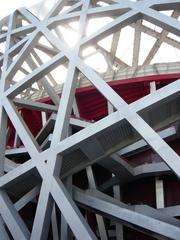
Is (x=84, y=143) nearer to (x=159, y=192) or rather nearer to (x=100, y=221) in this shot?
(x=159, y=192)

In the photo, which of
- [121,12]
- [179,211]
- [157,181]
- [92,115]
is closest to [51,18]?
[121,12]

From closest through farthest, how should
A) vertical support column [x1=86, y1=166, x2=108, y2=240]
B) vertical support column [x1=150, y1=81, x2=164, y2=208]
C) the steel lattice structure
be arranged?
the steel lattice structure < vertical support column [x1=150, y1=81, x2=164, y2=208] < vertical support column [x1=86, y1=166, x2=108, y2=240]

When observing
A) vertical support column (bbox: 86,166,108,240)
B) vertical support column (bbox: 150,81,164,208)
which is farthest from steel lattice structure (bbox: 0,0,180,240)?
vertical support column (bbox: 150,81,164,208)

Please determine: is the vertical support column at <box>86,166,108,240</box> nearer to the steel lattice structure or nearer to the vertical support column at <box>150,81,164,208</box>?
the steel lattice structure

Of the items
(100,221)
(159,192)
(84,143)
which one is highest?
(84,143)

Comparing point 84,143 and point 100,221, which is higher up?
point 84,143

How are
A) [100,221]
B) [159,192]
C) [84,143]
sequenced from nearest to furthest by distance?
[84,143] → [159,192] → [100,221]

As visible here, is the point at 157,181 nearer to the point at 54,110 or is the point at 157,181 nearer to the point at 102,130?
the point at 54,110

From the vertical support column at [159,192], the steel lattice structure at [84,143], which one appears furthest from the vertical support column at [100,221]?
the vertical support column at [159,192]

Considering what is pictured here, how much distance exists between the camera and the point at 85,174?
68.5ft

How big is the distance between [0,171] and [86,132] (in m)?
4.46

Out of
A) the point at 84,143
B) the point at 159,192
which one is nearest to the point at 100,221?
the point at 159,192

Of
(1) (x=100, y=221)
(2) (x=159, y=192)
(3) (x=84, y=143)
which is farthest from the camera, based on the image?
(1) (x=100, y=221)

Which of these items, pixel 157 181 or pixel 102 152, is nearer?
pixel 102 152
